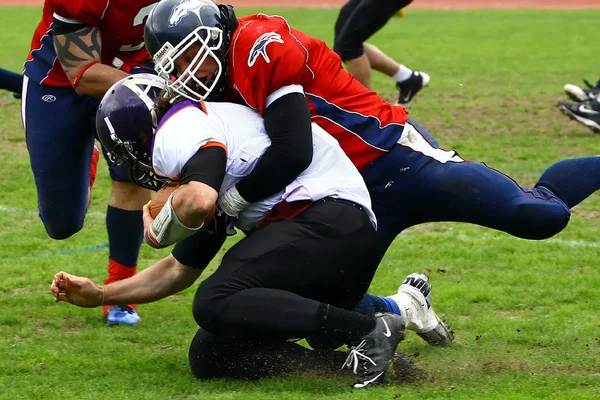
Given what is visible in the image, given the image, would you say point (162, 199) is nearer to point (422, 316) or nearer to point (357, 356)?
point (357, 356)

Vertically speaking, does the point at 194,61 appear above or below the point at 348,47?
above

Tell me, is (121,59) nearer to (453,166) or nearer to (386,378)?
(453,166)

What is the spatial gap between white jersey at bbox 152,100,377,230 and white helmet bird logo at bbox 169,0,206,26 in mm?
342

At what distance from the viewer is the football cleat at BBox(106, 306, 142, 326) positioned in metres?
4.56

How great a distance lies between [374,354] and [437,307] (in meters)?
1.21

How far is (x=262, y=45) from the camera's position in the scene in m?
3.63

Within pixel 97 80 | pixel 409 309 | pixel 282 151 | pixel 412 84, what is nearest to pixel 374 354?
pixel 409 309

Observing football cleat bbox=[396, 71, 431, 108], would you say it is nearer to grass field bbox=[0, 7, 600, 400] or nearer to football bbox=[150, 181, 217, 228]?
grass field bbox=[0, 7, 600, 400]

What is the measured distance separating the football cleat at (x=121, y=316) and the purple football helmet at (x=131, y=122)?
3.58 feet

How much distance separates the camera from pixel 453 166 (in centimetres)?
382

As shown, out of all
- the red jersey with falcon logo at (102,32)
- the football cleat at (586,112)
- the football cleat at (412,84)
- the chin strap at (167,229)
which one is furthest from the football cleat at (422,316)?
the football cleat at (412,84)

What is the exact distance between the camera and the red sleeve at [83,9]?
14.9 ft

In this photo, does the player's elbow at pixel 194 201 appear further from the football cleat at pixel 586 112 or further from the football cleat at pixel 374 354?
the football cleat at pixel 586 112

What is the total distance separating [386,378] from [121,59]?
2.18 metres
